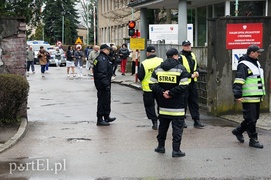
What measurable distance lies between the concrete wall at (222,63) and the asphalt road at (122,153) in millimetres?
612

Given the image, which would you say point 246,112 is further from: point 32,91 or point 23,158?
point 32,91

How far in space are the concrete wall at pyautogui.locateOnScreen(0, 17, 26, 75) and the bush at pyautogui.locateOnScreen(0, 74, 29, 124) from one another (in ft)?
2.42

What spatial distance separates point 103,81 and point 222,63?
10.4ft

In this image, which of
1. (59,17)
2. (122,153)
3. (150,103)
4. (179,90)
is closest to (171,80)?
(179,90)

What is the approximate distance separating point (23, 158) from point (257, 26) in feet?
23.7

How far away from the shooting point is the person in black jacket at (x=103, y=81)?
12.4m

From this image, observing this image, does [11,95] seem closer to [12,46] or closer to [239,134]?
[12,46]

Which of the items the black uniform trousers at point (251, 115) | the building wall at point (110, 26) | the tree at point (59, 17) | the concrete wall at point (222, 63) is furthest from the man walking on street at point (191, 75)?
the tree at point (59, 17)

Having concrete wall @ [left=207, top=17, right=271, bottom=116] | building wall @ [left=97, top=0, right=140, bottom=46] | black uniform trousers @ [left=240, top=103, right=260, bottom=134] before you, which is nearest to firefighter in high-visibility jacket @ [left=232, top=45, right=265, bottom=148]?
black uniform trousers @ [left=240, top=103, right=260, bottom=134]

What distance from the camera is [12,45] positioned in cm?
1242

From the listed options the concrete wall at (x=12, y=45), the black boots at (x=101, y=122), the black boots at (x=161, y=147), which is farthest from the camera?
the black boots at (x=101, y=122)

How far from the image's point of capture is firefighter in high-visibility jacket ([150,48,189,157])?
880 cm

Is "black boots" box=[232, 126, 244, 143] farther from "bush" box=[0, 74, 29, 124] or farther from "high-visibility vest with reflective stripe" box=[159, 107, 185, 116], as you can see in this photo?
"bush" box=[0, 74, 29, 124]

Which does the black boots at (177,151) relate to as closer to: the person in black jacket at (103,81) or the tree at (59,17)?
the person in black jacket at (103,81)
